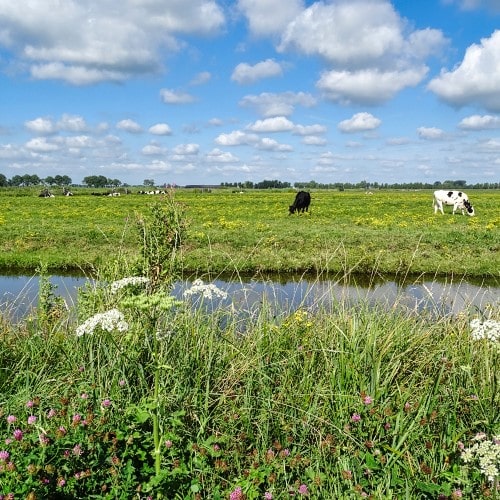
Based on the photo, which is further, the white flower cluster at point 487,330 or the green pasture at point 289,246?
the green pasture at point 289,246

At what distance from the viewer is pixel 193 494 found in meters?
2.96

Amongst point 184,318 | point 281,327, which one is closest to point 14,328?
point 184,318

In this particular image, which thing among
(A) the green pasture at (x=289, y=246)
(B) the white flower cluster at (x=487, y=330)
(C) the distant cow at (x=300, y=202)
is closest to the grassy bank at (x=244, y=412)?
(B) the white flower cluster at (x=487, y=330)

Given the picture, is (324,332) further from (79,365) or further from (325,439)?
(79,365)

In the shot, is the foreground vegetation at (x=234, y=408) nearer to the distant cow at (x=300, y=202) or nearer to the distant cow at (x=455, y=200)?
the distant cow at (x=300, y=202)

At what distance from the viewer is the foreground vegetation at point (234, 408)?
9.61ft

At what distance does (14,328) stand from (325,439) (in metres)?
4.03

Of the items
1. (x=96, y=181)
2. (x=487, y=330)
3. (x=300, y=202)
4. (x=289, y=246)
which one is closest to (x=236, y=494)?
(x=487, y=330)

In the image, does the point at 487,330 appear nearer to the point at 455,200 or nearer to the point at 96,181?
the point at 455,200

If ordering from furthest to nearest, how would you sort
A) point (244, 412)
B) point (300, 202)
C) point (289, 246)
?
point (300, 202), point (289, 246), point (244, 412)

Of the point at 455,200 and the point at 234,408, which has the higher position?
the point at 455,200

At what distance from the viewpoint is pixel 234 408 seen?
12.4 ft

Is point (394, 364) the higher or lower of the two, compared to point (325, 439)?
higher

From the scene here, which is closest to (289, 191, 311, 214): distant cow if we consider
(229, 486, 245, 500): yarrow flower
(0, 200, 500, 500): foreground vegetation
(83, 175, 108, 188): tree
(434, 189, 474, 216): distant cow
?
(434, 189, 474, 216): distant cow
